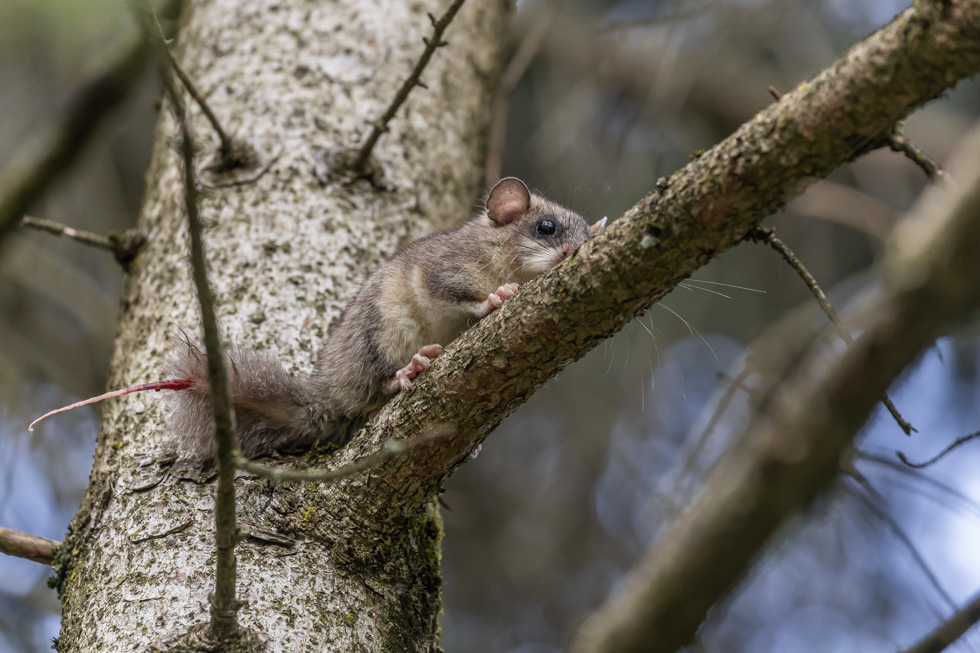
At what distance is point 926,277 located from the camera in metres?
1.13

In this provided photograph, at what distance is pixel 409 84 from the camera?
3184 mm

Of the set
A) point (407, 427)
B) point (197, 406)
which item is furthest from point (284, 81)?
point (407, 427)

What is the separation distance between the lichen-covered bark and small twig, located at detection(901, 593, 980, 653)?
4.63 ft

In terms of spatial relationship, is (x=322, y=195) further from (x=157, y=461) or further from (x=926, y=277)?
(x=926, y=277)

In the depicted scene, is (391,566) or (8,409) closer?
(391,566)

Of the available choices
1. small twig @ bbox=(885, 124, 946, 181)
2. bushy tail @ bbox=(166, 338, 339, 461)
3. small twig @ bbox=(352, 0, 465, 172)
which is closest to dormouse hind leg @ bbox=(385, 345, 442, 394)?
bushy tail @ bbox=(166, 338, 339, 461)

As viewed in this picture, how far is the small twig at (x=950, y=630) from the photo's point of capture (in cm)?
189

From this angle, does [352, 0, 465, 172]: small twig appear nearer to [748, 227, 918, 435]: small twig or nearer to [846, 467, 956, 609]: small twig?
[748, 227, 918, 435]: small twig

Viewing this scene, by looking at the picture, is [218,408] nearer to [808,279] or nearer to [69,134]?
[808,279]

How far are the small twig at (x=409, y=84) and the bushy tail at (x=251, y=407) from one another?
0.98 metres

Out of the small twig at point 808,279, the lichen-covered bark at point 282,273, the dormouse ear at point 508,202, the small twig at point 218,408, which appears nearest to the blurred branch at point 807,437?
the small twig at point 808,279

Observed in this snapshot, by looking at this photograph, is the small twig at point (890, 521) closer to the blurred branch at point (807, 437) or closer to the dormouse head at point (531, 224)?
the blurred branch at point (807, 437)

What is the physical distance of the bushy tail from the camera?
2.78m

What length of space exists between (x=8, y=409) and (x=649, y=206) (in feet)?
14.0
